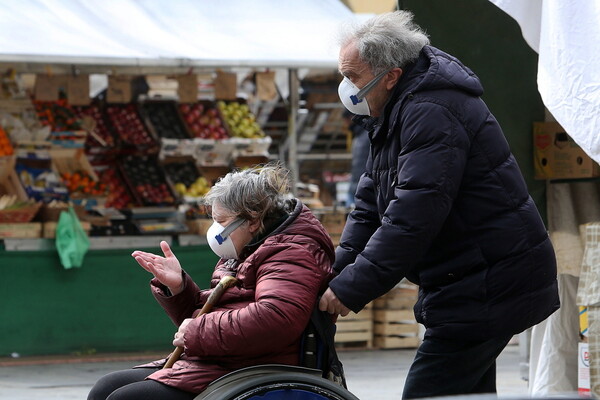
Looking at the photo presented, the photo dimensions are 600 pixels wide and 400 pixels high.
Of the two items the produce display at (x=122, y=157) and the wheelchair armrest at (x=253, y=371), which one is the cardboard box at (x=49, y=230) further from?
the wheelchair armrest at (x=253, y=371)

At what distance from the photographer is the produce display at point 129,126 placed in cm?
961

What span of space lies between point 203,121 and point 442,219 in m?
6.53

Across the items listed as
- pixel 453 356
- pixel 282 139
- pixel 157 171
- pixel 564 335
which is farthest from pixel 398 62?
pixel 282 139

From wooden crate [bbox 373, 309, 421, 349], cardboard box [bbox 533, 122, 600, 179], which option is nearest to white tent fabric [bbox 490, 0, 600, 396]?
cardboard box [bbox 533, 122, 600, 179]

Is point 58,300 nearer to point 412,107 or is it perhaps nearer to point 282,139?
point 282,139

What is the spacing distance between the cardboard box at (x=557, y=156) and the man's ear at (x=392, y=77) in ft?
6.83

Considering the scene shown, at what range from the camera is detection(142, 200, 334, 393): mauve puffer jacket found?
3.58 m

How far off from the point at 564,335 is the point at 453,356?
2.36 meters

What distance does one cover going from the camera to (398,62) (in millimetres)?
3662

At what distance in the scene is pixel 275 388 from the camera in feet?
11.5

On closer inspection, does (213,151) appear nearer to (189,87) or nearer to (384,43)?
(189,87)

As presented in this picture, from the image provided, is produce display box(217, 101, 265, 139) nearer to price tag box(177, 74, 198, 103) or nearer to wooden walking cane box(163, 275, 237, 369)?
price tag box(177, 74, 198, 103)

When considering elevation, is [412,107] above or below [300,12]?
above

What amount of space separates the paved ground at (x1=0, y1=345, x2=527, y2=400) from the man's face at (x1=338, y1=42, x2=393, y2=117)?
358 centimetres
